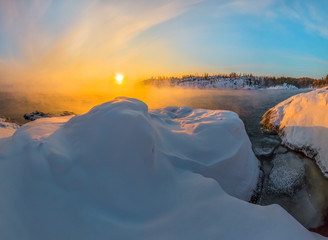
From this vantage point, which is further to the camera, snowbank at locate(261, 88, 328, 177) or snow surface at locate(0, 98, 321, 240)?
snowbank at locate(261, 88, 328, 177)

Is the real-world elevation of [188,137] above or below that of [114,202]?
above

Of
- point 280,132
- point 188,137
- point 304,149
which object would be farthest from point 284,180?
point 280,132

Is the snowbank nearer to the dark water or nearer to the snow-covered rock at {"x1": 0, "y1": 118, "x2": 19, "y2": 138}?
the dark water

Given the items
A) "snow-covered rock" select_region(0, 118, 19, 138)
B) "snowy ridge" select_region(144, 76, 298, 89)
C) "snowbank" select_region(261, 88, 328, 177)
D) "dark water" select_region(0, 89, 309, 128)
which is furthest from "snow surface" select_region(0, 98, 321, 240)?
"snowy ridge" select_region(144, 76, 298, 89)

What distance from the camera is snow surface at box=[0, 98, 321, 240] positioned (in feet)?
8.98

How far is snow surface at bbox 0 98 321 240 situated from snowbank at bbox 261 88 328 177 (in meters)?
3.36

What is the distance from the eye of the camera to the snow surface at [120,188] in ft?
8.98

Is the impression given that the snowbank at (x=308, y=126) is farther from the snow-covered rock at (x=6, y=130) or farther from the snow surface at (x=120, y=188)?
the snow-covered rock at (x=6, y=130)

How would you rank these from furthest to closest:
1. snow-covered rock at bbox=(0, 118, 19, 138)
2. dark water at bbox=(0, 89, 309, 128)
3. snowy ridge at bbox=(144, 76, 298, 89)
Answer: snowy ridge at bbox=(144, 76, 298, 89), dark water at bbox=(0, 89, 309, 128), snow-covered rock at bbox=(0, 118, 19, 138)

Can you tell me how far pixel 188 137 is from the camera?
5645 millimetres

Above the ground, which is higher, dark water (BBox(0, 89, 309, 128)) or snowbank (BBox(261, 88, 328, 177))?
snowbank (BBox(261, 88, 328, 177))

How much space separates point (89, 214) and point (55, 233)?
1.60ft

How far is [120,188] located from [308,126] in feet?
25.1

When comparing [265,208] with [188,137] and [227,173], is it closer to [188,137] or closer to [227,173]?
[227,173]
